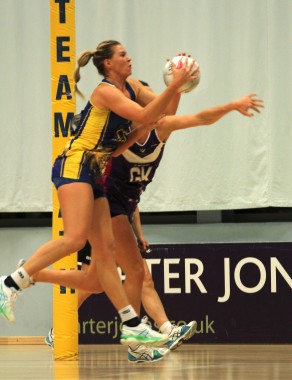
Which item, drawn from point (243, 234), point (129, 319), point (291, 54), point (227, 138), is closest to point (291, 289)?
point (243, 234)

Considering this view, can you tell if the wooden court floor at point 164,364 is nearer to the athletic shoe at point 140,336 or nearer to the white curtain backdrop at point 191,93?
the athletic shoe at point 140,336

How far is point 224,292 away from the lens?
338 inches

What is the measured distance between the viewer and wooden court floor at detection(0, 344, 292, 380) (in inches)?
225

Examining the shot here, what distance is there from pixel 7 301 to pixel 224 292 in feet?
10.3

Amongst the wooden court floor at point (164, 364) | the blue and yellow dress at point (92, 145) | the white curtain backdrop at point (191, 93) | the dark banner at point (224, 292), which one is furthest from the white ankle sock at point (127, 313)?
the white curtain backdrop at point (191, 93)

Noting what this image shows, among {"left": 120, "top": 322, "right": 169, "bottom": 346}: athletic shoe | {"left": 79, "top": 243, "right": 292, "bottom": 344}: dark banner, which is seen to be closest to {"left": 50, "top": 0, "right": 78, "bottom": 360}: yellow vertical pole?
{"left": 120, "top": 322, "right": 169, "bottom": 346}: athletic shoe

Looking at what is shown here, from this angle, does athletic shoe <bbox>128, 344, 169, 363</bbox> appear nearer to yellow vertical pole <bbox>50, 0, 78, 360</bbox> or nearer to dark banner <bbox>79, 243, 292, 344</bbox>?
yellow vertical pole <bbox>50, 0, 78, 360</bbox>

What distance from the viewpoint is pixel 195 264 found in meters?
8.63

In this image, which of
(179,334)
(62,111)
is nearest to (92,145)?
(62,111)

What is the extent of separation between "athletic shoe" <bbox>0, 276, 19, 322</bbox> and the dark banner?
290cm

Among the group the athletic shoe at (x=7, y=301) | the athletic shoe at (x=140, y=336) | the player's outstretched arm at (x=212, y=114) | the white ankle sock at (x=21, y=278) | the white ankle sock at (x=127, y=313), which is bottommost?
the athletic shoe at (x=140, y=336)

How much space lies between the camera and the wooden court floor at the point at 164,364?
5.73m

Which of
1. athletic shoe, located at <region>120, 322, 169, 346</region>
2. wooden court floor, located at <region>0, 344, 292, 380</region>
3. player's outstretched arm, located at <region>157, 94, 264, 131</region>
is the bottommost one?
wooden court floor, located at <region>0, 344, 292, 380</region>

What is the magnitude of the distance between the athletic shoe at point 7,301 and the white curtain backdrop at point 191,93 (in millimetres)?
3216
